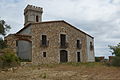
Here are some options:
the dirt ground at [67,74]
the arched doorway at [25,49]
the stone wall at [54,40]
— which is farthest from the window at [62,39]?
the dirt ground at [67,74]

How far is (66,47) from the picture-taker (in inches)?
1113

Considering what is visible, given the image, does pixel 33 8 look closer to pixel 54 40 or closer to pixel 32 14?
pixel 32 14

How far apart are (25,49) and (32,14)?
9.75 metres

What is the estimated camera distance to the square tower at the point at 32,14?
111 ft

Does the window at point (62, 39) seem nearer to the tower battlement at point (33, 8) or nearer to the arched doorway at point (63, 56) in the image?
the arched doorway at point (63, 56)

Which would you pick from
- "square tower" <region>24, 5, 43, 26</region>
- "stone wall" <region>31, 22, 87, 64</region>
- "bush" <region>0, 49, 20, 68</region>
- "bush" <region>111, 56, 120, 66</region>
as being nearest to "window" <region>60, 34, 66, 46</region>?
"stone wall" <region>31, 22, 87, 64</region>

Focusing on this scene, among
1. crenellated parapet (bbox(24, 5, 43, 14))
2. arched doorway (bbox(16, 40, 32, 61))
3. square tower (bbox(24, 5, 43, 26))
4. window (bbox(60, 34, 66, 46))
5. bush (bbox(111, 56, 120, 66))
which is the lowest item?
bush (bbox(111, 56, 120, 66))

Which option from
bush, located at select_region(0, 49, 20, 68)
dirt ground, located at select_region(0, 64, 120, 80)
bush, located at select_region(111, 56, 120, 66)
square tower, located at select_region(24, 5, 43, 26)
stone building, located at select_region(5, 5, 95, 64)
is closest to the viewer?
dirt ground, located at select_region(0, 64, 120, 80)

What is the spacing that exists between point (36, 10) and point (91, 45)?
12.4m

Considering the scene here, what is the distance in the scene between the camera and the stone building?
→ 25078 millimetres

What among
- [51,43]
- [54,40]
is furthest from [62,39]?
[51,43]

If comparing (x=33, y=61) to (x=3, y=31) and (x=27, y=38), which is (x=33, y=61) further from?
(x=3, y=31)

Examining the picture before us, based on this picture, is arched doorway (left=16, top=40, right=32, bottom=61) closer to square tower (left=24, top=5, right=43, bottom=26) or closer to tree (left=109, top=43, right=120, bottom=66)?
square tower (left=24, top=5, right=43, bottom=26)

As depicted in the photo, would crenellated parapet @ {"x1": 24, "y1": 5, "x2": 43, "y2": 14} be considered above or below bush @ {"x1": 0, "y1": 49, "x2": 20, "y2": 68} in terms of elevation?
above
